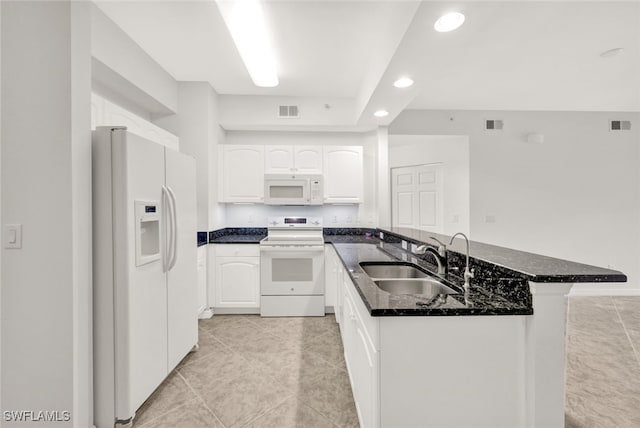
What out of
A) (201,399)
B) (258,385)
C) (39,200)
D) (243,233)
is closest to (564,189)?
(243,233)

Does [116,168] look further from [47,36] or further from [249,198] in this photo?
[249,198]

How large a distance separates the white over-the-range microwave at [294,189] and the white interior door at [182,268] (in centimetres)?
136

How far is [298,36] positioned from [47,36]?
1.70 meters

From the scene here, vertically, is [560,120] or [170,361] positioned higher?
[560,120]

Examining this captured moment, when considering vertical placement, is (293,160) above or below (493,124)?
below

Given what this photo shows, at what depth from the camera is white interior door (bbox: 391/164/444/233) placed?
15.0 feet

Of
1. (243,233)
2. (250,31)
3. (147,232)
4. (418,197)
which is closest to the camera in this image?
(147,232)

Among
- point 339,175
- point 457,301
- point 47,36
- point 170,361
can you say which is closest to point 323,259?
point 339,175

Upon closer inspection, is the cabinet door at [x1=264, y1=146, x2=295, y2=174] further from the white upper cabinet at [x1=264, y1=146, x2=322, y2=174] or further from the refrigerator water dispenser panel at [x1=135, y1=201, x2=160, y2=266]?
the refrigerator water dispenser panel at [x1=135, y1=201, x2=160, y2=266]

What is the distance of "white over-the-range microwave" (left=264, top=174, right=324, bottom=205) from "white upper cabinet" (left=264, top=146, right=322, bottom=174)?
11 centimetres

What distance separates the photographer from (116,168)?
170cm

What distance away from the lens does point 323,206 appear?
4.28 m

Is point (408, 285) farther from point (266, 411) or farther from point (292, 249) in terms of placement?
point (292, 249)

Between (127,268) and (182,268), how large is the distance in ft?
2.09
